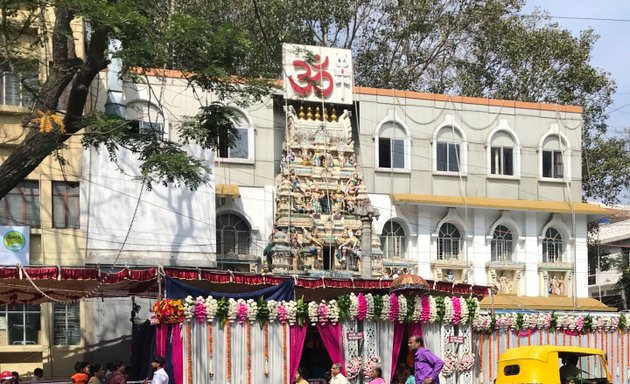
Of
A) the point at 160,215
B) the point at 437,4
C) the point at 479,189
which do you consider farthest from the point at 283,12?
the point at 160,215

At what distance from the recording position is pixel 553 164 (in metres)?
37.7

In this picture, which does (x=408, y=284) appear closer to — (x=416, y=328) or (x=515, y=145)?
(x=416, y=328)

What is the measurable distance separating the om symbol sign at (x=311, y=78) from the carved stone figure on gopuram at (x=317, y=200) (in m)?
0.65

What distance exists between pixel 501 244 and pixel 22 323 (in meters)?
17.7

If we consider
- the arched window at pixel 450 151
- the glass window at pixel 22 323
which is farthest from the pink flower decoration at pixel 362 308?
the arched window at pixel 450 151

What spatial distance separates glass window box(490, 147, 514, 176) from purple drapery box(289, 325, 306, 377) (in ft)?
63.6

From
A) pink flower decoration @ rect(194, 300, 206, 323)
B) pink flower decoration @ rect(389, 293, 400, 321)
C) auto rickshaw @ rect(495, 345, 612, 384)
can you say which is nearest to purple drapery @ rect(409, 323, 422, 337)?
pink flower decoration @ rect(389, 293, 400, 321)

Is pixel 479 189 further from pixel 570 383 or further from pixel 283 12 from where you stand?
pixel 570 383

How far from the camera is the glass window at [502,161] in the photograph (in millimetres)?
36781

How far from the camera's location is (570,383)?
17.7 metres

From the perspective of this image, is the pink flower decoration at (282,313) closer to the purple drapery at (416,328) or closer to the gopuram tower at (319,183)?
the purple drapery at (416,328)

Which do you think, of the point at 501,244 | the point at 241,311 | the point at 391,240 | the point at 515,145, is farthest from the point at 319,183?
the point at 241,311

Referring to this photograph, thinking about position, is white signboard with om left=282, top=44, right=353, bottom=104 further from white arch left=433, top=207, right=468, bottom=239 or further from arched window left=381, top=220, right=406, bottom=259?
white arch left=433, top=207, right=468, bottom=239

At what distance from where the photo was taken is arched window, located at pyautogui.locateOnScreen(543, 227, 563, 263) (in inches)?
1478
